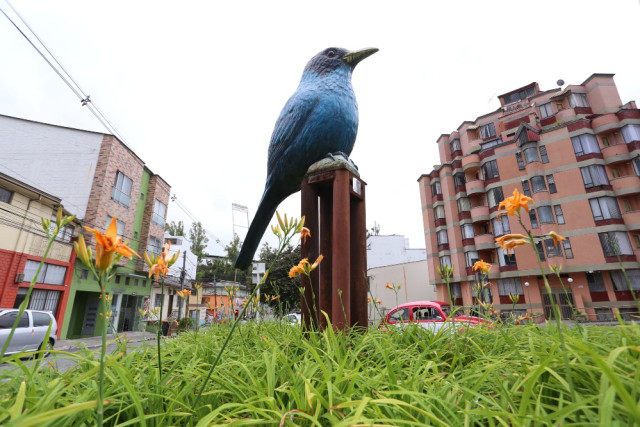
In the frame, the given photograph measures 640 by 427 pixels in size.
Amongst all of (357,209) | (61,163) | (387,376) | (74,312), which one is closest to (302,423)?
(387,376)

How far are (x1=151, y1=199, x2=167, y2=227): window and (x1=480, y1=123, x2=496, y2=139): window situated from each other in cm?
2677

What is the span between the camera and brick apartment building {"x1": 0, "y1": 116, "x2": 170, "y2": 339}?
16109 millimetres

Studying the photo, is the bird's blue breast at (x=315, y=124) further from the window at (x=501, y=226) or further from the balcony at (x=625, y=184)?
the balcony at (x=625, y=184)

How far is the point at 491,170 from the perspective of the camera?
73.8ft

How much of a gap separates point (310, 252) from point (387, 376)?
177cm

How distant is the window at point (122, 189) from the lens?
17.7m

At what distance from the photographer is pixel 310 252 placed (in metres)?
3.34

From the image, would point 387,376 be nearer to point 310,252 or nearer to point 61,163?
point 310,252

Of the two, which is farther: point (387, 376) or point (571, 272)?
point (571, 272)

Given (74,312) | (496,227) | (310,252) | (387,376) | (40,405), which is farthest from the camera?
(496,227)

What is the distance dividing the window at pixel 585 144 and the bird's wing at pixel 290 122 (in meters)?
23.1

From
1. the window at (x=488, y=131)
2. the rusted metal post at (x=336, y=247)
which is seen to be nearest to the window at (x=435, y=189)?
the window at (x=488, y=131)

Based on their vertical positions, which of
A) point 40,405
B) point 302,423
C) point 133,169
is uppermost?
point 133,169

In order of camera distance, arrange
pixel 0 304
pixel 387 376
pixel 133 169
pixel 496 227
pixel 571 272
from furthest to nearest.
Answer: pixel 496 227, pixel 133 169, pixel 571 272, pixel 0 304, pixel 387 376
